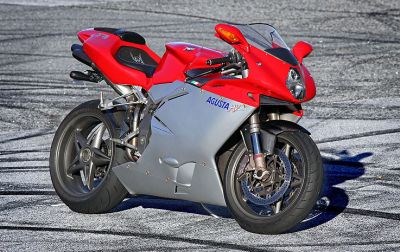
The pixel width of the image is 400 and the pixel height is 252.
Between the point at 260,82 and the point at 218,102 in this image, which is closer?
the point at 260,82

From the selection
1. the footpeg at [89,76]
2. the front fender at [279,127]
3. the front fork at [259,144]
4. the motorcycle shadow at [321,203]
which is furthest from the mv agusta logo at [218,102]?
the footpeg at [89,76]

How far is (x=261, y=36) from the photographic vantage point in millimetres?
7488

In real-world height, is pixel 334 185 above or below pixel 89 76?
below

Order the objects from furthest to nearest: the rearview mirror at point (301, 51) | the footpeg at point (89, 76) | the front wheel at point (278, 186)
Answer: the footpeg at point (89, 76) < the rearview mirror at point (301, 51) < the front wheel at point (278, 186)

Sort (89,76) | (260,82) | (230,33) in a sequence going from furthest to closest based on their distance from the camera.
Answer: (89,76) → (230,33) → (260,82)

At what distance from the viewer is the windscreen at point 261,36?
737 cm

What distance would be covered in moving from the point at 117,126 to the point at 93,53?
59cm

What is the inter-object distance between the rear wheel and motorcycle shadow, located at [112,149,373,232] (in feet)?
0.92

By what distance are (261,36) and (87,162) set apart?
1.79 meters

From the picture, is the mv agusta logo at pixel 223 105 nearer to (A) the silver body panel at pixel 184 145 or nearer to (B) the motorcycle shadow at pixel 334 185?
(A) the silver body panel at pixel 184 145

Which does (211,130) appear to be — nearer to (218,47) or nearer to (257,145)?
(257,145)

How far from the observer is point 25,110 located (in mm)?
12891

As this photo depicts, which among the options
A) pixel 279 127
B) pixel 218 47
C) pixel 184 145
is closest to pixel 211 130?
pixel 184 145

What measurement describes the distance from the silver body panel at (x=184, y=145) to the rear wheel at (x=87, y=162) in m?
0.17
